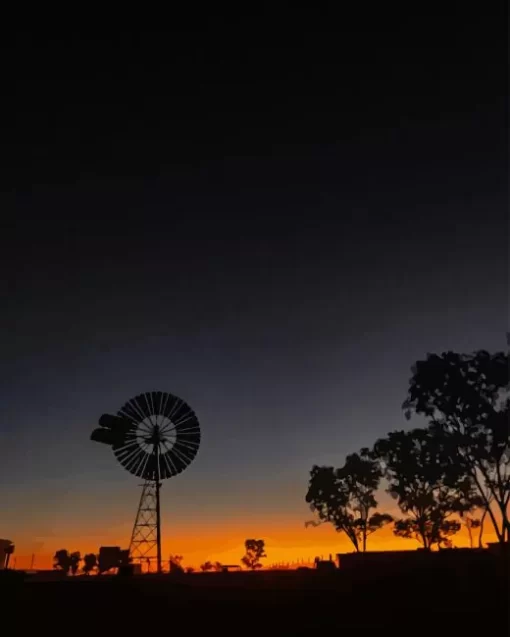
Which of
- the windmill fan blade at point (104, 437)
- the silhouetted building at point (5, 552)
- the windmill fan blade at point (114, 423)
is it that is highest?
the windmill fan blade at point (114, 423)

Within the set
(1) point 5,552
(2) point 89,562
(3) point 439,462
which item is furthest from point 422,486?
(2) point 89,562

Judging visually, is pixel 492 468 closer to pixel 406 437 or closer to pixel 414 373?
pixel 414 373

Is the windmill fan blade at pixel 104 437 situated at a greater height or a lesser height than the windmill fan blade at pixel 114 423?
lesser

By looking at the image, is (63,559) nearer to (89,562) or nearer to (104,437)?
(89,562)

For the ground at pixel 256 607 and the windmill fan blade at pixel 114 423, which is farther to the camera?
the windmill fan blade at pixel 114 423

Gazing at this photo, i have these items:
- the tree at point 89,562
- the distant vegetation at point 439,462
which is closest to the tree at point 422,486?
the distant vegetation at point 439,462

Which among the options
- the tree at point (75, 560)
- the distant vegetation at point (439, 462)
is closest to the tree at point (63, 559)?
the tree at point (75, 560)

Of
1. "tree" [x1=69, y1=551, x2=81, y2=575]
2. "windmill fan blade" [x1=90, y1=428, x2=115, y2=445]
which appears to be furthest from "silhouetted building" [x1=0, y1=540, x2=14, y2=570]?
"tree" [x1=69, y1=551, x2=81, y2=575]

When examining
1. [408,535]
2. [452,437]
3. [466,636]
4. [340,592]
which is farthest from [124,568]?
[408,535]

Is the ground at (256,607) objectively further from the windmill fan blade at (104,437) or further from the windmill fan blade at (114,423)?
the windmill fan blade at (114,423)

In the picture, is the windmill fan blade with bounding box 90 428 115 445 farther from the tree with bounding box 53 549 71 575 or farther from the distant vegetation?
the tree with bounding box 53 549 71 575

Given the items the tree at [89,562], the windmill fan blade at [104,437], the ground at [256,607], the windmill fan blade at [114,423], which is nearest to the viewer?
the ground at [256,607]

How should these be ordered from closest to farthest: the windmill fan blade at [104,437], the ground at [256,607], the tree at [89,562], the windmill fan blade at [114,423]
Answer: the ground at [256,607], the windmill fan blade at [104,437], the windmill fan blade at [114,423], the tree at [89,562]

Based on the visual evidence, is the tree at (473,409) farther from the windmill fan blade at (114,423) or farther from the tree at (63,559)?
the tree at (63,559)
